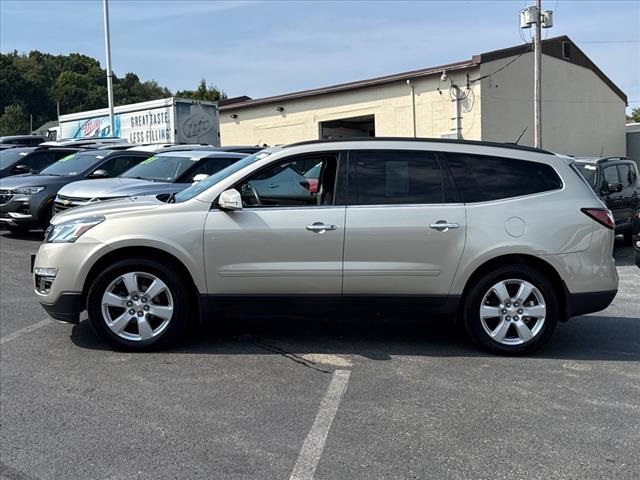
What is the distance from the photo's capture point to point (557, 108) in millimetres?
32156

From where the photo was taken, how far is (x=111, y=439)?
12.3ft

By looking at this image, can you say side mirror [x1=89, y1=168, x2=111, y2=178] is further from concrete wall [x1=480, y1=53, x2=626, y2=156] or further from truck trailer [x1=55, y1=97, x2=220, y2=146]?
concrete wall [x1=480, y1=53, x2=626, y2=156]

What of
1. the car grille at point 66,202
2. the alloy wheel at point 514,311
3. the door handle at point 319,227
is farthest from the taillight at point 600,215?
the car grille at point 66,202

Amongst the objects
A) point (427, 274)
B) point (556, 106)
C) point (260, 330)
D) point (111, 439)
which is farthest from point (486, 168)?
point (556, 106)

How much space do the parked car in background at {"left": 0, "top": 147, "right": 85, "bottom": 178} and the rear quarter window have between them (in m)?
11.0

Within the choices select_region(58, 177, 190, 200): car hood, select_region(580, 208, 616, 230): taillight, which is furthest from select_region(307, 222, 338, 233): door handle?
select_region(58, 177, 190, 200): car hood

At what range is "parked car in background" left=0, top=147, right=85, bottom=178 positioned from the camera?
44.9 feet

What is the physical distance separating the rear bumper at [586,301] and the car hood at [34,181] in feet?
29.9

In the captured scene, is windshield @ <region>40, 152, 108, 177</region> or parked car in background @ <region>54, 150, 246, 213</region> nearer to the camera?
parked car in background @ <region>54, 150, 246, 213</region>

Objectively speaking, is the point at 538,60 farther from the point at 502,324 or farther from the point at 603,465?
the point at 603,465

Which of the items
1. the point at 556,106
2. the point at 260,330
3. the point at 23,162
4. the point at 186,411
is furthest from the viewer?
the point at 556,106

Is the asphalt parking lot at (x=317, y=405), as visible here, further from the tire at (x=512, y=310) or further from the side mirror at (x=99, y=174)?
the side mirror at (x=99, y=174)

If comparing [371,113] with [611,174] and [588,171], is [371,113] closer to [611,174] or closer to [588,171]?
[611,174]

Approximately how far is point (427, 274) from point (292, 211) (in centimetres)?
121
